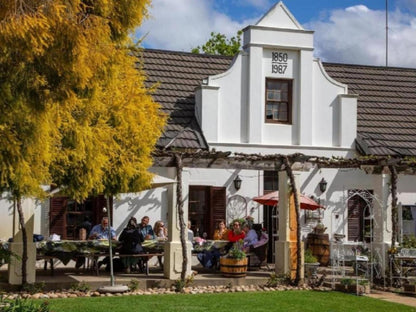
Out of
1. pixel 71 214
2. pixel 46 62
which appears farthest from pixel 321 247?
pixel 46 62

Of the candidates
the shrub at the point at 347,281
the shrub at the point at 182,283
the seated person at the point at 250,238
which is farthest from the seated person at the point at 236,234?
the shrub at the point at 347,281

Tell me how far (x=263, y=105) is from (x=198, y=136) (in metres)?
2.24

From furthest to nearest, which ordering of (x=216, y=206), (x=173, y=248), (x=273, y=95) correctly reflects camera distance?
(x=273, y=95) → (x=216, y=206) → (x=173, y=248)

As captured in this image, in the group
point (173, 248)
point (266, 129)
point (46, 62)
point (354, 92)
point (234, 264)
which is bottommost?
point (234, 264)

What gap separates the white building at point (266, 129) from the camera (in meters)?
21.7

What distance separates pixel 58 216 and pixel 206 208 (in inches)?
161

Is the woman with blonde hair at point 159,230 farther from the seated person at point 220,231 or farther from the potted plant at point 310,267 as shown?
the potted plant at point 310,267

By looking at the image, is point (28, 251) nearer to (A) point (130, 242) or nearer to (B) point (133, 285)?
(B) point (133, 285)

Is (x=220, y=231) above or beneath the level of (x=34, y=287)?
above

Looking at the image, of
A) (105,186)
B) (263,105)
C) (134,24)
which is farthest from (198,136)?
(134,24)

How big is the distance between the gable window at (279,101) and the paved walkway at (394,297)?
750 centimetres

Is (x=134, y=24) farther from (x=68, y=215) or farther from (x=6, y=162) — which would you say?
(x=68, y=215)

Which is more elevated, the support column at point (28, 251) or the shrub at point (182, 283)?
the support column at point (28, 251)

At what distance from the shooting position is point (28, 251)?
15312mm
